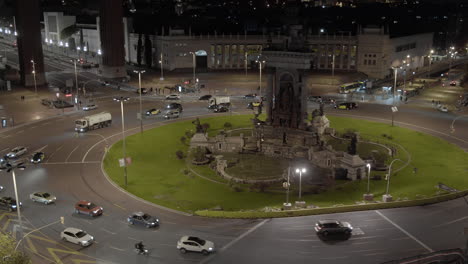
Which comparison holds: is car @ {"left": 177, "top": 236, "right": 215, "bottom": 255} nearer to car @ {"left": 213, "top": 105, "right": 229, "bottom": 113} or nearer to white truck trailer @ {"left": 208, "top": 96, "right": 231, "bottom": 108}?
car @ {"left": 213, "top": 105, "right": 229, "bottom": 113}

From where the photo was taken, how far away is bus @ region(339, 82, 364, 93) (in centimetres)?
11944

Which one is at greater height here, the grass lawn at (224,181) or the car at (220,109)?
the car at (220,109)

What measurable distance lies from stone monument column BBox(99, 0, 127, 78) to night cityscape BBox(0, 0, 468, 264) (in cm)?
35

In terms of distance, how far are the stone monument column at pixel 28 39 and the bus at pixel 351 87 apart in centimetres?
7871

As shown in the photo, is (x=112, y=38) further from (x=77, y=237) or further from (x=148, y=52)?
(x=77, y=237)

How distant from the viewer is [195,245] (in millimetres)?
39375

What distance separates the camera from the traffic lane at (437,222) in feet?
135

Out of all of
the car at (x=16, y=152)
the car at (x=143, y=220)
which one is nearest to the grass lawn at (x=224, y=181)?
the car at (x=143, y=220)

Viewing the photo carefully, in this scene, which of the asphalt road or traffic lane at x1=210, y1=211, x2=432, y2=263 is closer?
traffic lane at x1=210, y1=211, x2=432, y2=263

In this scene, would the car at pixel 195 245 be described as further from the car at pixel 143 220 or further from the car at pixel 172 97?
the car at pixel 172 97

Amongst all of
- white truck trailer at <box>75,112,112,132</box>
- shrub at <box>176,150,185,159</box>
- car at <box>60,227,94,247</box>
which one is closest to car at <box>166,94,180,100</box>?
white truck trailer at <box>75,112,112,132</box>

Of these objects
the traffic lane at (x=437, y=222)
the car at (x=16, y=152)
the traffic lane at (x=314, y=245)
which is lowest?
the traffic lane at (x=314, y=245)

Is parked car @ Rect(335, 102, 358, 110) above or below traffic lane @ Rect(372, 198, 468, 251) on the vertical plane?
above

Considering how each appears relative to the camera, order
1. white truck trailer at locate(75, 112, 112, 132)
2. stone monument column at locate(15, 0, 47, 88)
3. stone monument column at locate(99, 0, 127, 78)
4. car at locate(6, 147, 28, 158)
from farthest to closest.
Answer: stone monument column at locate(99, 0, 127, 78)
stone monument column at locate(15, 0, 47, 88)
white truck trailer at locate(75, 112, 112, 132)
car at locate(6, 147, 28, 158)
